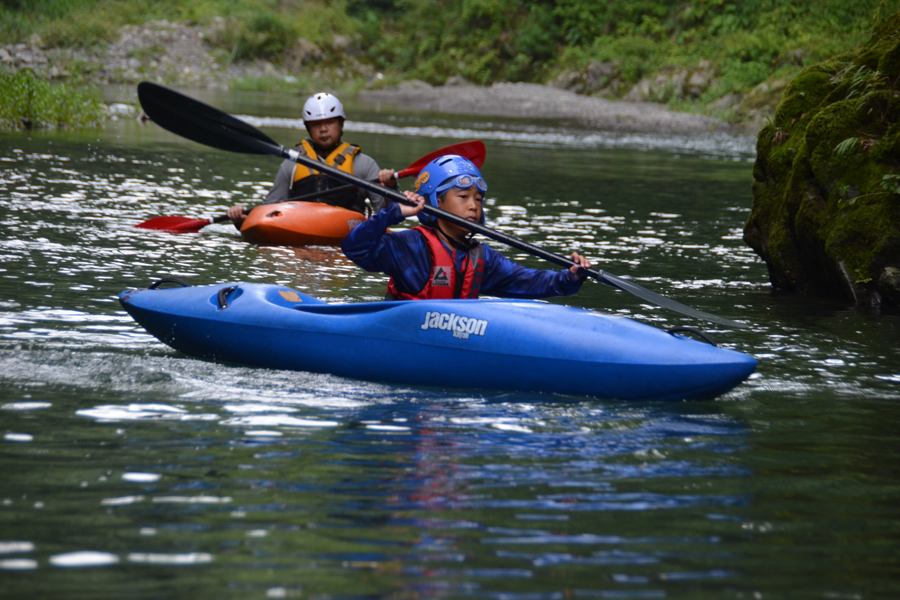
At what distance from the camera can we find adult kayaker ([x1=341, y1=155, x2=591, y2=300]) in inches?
170

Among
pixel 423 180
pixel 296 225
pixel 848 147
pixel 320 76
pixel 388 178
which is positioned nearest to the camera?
pixel 423 180

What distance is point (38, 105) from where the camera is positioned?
564 inches

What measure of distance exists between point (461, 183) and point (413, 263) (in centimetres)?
45

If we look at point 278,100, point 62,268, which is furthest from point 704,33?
point 62,268

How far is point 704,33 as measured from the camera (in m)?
28.4

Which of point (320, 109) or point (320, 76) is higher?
point (320, 76)

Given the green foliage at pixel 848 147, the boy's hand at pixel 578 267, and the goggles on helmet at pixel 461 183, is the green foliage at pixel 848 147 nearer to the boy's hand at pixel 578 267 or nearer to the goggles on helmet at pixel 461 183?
the boy's hand at pixel 578 267

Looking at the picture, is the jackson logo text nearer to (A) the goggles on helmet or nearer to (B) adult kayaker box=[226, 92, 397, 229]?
(A) the goggles on helmet

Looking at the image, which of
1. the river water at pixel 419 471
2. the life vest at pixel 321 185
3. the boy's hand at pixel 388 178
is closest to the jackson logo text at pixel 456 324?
the river water at pixel 419 471

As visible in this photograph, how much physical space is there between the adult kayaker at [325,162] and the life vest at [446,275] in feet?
9.80

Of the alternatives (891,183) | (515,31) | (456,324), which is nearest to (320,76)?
(515,31)

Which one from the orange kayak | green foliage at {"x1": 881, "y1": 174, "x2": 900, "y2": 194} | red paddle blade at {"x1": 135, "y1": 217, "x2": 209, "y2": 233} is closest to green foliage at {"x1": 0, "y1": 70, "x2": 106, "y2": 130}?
red paddle blade at {"x1": 135, "y1": 217, "x2": 209, "y2": 233}

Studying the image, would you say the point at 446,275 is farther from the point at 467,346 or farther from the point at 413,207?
the point at 467,346

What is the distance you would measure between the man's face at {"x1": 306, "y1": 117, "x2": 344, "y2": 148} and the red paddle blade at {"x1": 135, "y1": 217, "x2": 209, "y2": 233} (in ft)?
3.79
